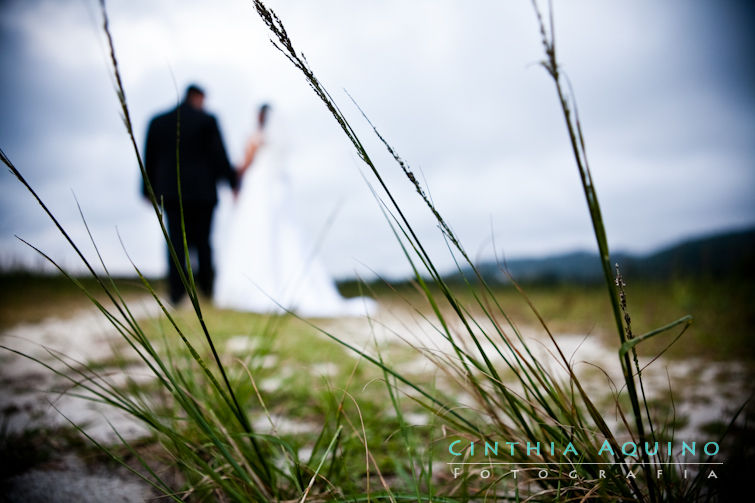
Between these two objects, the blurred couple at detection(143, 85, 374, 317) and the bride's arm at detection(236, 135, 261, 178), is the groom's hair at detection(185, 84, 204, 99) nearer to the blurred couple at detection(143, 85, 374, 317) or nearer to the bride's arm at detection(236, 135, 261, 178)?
the blurred couple at detection(143, 85, 374, 317)

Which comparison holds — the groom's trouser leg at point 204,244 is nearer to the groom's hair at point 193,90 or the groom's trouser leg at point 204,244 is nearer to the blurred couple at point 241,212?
the blurred couple at point 241,212

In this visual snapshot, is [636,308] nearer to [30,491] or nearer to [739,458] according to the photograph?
[739,458]

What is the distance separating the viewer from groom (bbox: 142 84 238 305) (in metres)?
4.12

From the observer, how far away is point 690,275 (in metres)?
6.00

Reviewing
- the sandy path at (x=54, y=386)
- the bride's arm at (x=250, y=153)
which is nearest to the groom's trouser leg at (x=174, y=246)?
the sandy path at (x=54, y=386)

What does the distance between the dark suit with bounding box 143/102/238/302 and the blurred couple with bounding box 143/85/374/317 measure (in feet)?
0.04

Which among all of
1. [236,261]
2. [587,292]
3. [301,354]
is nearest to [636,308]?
[587,292]

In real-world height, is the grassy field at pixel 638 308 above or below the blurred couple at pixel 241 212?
below

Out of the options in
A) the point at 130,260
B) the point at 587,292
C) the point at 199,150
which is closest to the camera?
the point at 130,260

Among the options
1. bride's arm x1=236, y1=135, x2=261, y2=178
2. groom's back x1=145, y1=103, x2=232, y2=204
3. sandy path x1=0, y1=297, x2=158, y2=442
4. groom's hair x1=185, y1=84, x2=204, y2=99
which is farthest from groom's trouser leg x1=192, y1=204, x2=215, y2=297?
sandy path x1=0, y1=297, x2=158, y2=442

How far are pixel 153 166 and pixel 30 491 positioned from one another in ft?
13.8

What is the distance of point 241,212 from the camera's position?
6016 mm

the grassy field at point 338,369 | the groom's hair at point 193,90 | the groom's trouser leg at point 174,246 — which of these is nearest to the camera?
the grassy field at point 338,369

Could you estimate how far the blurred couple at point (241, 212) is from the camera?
421cm
